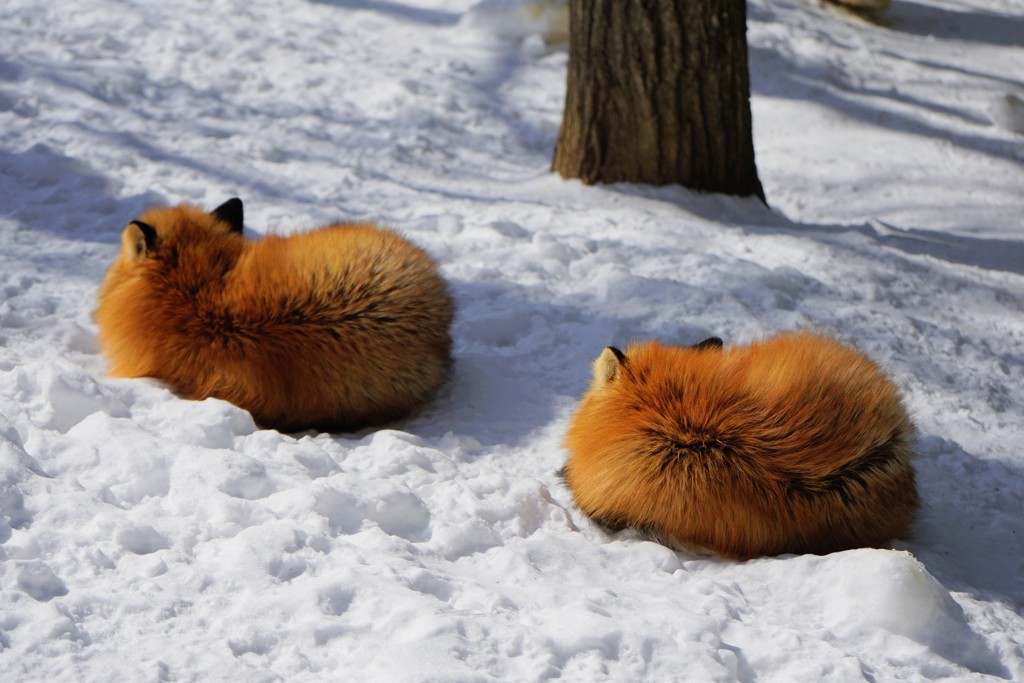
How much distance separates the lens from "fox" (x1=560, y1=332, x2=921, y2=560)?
300cm

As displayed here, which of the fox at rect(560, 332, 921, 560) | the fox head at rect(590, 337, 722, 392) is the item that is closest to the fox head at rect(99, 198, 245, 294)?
the fox head at rect(590, 337, 722, 392)

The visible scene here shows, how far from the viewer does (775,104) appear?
862 cm

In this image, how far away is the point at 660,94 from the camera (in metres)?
6.01

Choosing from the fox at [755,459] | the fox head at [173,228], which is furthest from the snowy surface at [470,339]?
the fox head at [173,228]

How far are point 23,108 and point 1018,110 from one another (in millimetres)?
7863

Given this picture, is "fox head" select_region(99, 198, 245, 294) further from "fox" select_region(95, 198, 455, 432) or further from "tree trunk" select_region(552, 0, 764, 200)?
"tree trunk" select_region(552, 0, 764, 200)

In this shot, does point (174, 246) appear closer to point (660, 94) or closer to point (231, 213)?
point (231, 213)

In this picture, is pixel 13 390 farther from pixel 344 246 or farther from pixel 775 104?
pixel 775 104

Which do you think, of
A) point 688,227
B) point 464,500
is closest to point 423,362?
point 464,500

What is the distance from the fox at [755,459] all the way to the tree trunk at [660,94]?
3.13m

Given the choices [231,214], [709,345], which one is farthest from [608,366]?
[231,214]

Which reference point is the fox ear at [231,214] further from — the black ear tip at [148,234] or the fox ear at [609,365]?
the fox ear at [609,365]

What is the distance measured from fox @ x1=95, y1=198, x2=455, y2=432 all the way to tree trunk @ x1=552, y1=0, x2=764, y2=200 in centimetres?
257

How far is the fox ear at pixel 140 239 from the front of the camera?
381 centimetres
